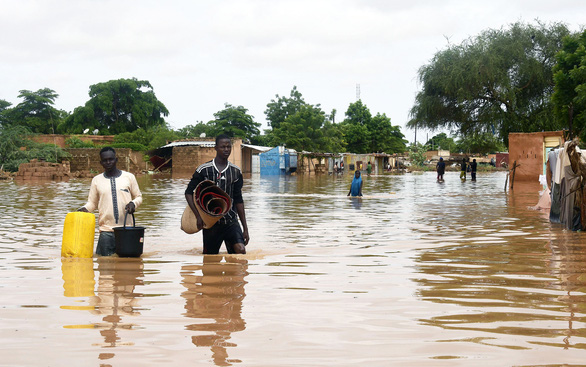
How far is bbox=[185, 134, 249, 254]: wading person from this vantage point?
23.4ft

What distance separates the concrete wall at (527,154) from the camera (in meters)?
30.0

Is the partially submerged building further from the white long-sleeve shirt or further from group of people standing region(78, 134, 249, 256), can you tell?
the white long-sleeve shirt

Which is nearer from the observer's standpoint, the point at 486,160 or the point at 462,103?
the point at 462,103

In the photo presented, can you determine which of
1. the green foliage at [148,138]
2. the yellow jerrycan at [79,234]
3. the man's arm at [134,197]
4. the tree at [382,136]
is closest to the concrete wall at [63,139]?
the green foliage at [148,138]

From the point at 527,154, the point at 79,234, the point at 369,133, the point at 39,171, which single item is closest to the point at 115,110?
the point at 369,133

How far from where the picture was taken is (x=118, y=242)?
7.23 metres

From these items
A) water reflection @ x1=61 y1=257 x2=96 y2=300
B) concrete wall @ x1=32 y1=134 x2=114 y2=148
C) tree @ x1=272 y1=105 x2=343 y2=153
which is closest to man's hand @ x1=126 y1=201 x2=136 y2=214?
water reflection @ x1=61 y1=257 x2=96 y2=300

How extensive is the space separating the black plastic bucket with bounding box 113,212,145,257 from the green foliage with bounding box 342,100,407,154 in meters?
71.9

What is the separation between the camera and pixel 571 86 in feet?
85.6

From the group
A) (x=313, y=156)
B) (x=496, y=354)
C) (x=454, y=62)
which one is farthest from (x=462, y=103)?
(x=496, y=354)

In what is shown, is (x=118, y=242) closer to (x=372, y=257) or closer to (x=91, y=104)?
(x=372, y=257)

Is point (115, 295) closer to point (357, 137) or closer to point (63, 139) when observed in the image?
point (63, 139)

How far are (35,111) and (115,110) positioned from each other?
992 cm

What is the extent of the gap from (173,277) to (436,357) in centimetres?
332
